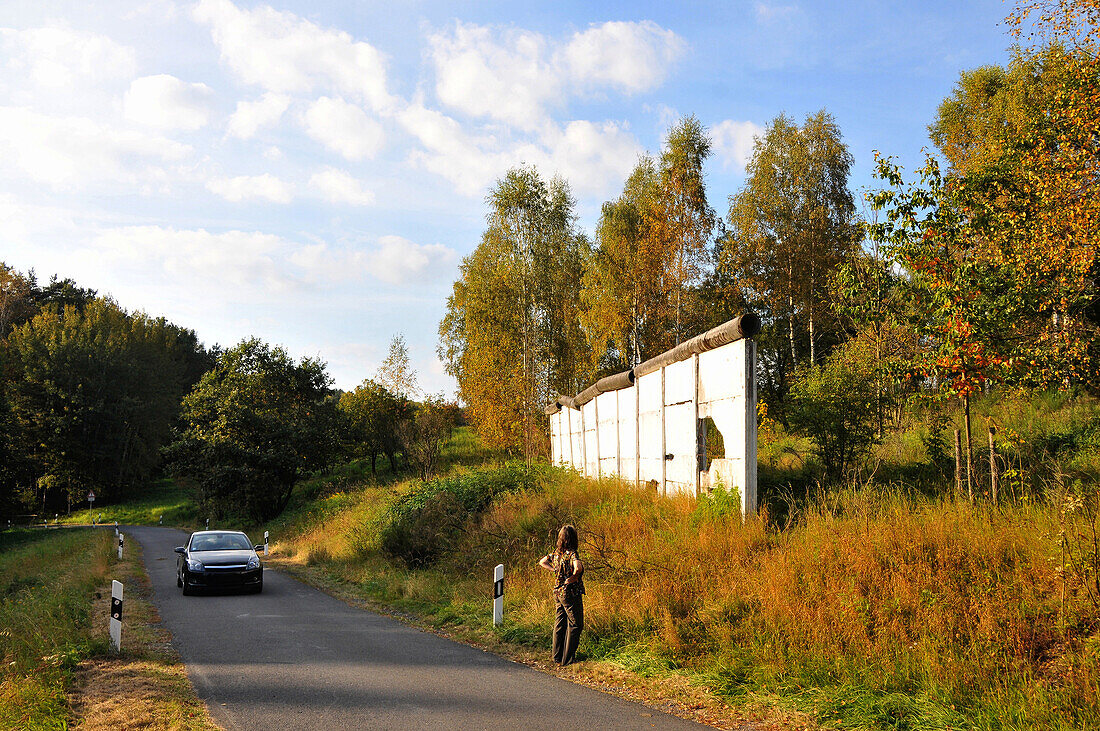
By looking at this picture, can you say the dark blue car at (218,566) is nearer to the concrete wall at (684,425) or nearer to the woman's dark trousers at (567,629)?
the concrete wall at (684,425)

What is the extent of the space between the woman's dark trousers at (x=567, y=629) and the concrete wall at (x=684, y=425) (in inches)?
144

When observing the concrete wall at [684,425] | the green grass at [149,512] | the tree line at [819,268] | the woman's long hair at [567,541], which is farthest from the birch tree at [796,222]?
the green grass at [149,512]

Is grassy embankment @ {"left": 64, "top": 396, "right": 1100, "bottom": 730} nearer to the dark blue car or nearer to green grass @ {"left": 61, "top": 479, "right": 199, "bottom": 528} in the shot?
the dark blue car

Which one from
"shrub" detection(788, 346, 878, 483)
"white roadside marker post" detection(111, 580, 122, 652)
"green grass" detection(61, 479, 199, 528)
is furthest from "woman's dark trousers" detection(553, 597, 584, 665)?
"green grass" detection(61, 479, 199, 528)

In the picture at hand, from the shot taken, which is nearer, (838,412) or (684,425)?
(838,412)

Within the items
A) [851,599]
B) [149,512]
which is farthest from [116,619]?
[149,512]

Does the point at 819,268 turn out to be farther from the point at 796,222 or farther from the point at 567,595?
the point at 567,595

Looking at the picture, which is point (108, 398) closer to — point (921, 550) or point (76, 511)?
point (76, 511)

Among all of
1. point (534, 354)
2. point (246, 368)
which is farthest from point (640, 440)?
point (246, 368)

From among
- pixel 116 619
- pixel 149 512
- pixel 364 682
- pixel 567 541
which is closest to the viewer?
Result: pixel 364 682

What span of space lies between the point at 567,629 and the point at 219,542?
1277 centimetres

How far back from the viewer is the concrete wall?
1172cm

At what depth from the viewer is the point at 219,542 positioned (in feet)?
60.6

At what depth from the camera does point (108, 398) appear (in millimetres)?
61406
